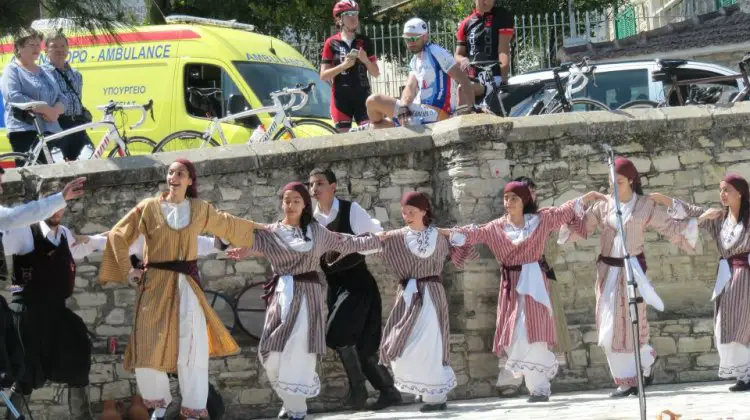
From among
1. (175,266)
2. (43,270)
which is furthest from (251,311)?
(43,270)

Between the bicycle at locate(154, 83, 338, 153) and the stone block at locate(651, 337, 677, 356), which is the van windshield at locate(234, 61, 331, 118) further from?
the stone block at locate(651, 337, 677, 356)

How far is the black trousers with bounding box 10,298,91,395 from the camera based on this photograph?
10.1 metres

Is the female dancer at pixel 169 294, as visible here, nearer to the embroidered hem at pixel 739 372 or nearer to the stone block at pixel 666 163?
the embroidered hem at pixel 739 372

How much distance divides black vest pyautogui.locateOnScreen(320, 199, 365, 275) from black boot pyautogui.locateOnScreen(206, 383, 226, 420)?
4.16 ft

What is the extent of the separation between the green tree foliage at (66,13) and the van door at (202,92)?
5.31m

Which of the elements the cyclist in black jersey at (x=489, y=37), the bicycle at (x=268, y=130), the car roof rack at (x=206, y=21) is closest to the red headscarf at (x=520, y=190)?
the cyclist in black jersey at (x=489, y=37)

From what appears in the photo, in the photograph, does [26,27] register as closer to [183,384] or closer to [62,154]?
[183,384]

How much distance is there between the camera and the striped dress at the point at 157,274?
9.78 metres

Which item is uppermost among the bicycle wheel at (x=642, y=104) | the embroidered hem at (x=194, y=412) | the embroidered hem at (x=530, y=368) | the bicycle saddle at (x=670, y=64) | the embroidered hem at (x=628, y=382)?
the bicycle saddle at (x=670, y=64)

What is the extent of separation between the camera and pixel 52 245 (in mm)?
10148

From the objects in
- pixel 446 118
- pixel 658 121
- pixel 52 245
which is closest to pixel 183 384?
pixel 52 245

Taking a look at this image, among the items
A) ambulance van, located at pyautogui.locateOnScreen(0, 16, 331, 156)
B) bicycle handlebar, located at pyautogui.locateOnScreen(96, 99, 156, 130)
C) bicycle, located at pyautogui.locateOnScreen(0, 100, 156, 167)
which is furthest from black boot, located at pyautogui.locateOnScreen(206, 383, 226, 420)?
ambulance van, located at pyautogui.locateOnScreen(0, 16, 331, 156)

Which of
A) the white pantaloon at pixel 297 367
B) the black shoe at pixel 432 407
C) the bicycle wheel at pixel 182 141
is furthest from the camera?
the bicycle wheel at pixel 182 141

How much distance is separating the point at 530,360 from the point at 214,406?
235cm
